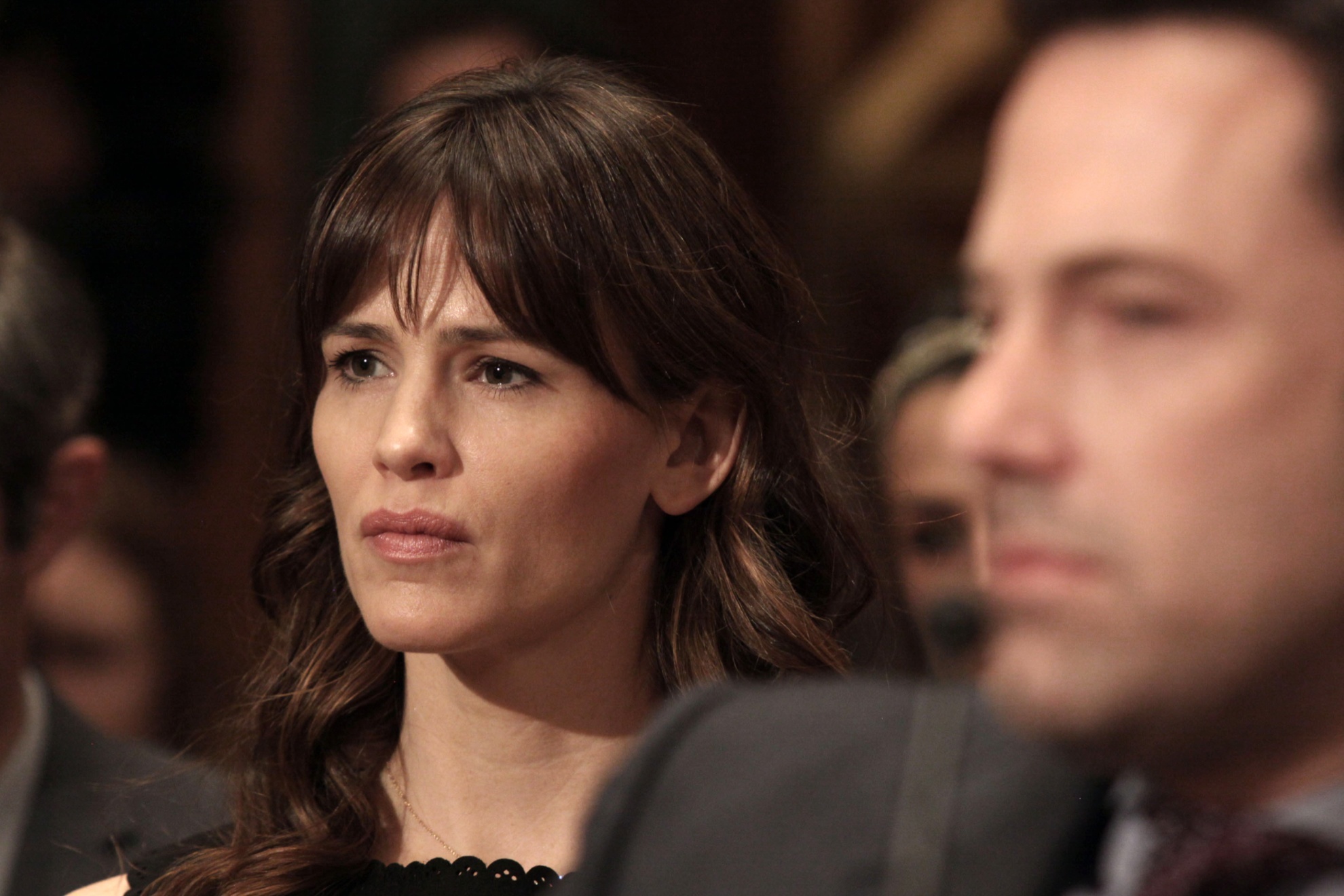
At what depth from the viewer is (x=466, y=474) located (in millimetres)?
2004

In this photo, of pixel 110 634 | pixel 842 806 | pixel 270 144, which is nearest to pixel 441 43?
pixel 270 144

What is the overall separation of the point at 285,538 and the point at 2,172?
3.01 meters

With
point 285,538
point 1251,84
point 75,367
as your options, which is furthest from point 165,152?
point 1251,84

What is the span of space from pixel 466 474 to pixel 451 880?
50cm

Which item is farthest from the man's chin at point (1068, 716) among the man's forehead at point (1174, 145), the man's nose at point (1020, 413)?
the man's forehead at point (1174, 145)

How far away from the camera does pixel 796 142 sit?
5.05 metres

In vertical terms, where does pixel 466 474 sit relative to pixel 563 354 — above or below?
below

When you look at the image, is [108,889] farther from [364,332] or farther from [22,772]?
[364,332]

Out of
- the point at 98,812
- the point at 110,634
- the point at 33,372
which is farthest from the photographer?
the point at 110,634

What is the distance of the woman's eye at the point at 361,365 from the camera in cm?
212

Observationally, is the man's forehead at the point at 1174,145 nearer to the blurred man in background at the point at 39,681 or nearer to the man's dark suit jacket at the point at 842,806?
the man's dark suit jacket at the point at 842,806

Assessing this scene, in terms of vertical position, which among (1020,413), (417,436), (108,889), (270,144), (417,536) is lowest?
(108,889)

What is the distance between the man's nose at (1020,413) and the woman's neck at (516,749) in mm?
1153

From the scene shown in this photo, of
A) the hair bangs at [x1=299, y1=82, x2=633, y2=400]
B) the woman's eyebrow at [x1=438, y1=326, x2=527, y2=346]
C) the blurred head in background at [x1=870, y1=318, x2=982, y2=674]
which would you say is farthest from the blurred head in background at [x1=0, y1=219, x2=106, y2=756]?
the blurred head in background at [x1=870, y1=318, x2=982, y2=674]
